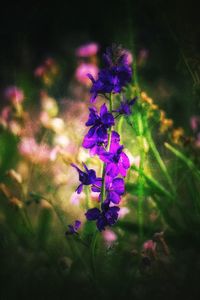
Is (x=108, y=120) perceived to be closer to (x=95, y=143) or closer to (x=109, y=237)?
(x=95, y=143)

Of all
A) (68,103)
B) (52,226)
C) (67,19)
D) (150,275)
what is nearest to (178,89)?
(68,103)

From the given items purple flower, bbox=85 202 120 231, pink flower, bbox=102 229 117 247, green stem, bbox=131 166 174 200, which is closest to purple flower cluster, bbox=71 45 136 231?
purple flower, bbox=85 202 120 231

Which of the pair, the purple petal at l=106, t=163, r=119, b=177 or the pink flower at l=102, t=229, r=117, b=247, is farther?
the pink flower at l=102, t=229, r=117, b=247

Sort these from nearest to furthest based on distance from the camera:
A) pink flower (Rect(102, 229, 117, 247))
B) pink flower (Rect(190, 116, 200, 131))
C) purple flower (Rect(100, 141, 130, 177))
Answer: purple flower (Rect(100, 141, 130, 177)) → pink flower (Rect(102, 229, 117, 247)) → pink flower (Rect(190, 116, 200, 131))

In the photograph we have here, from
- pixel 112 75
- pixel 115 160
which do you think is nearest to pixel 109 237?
pixel 115 160

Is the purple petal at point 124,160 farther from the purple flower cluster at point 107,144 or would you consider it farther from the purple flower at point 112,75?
the purple flower at point 112,75

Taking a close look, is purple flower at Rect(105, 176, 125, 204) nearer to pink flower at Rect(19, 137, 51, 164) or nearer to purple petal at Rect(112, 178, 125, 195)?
purple petal at Rect(112, 178, 125, 195)

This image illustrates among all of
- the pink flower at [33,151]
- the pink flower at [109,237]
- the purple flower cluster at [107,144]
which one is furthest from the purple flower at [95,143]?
the pink flower at [33,151]
